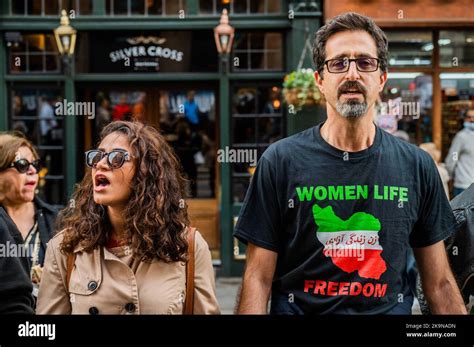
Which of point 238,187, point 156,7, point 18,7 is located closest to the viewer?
point 238,187

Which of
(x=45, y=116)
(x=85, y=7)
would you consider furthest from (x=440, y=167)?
(x=45, y=116)

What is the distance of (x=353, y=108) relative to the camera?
1919 millimetres

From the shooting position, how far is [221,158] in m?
2.73

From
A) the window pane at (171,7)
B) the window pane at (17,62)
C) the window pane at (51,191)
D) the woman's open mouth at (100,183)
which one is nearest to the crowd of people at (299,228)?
the woman's open mouth at (100,183)

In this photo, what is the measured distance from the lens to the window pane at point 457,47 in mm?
2297

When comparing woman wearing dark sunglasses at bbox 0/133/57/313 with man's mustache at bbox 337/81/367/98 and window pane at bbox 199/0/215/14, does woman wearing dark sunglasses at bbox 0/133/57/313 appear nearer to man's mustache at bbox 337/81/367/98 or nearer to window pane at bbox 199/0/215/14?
man's mustache at bbox 337/81/367/98

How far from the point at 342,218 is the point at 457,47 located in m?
0.90

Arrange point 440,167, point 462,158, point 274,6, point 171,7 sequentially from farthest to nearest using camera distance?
1. point 274,6
2. point 171,7
3. point 462,158
4. point 440,167

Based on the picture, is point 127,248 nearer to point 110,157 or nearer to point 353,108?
point 110,157

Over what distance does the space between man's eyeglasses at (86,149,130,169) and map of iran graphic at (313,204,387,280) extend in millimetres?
512

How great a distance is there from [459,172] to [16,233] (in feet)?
4.24

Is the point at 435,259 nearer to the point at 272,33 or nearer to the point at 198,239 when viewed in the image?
the point at 198,239

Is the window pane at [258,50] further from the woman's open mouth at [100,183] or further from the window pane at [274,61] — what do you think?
the woman's open mouth at [100,183]

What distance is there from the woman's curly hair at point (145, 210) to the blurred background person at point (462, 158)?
2.66ft
